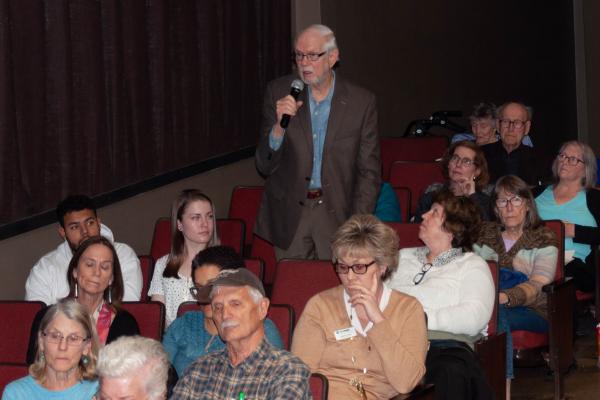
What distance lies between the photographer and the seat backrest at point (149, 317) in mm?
4066

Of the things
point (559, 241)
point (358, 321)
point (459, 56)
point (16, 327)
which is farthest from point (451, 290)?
point (459, 56)

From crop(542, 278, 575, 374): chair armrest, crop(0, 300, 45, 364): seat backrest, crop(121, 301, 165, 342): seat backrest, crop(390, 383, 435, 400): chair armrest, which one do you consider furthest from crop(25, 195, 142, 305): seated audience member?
crop(542, 278, 575, 374): chair armrest

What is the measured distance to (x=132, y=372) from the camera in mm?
2867

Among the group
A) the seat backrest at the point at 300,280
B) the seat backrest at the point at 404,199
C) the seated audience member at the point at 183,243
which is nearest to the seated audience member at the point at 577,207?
the seat backrest at the point at 404,199

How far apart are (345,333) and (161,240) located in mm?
2213

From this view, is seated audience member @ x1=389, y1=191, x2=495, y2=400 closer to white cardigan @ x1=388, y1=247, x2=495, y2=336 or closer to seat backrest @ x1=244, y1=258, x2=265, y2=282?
white cardigan @ x1=388, y1=247, x2=495, y2=336

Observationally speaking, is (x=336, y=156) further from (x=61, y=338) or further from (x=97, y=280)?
(x=61, y=338)

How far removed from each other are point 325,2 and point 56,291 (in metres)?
3.44

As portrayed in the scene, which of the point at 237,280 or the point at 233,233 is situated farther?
the point at 233,233

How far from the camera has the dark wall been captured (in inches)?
317

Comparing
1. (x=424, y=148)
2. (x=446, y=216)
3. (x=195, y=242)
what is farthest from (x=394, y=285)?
(x=424, y=148)

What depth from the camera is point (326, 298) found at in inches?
144

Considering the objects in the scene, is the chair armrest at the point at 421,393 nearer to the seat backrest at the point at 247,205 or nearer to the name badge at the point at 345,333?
the name badge at the point at 345,333

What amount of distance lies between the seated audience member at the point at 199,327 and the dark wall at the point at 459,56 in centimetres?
387
